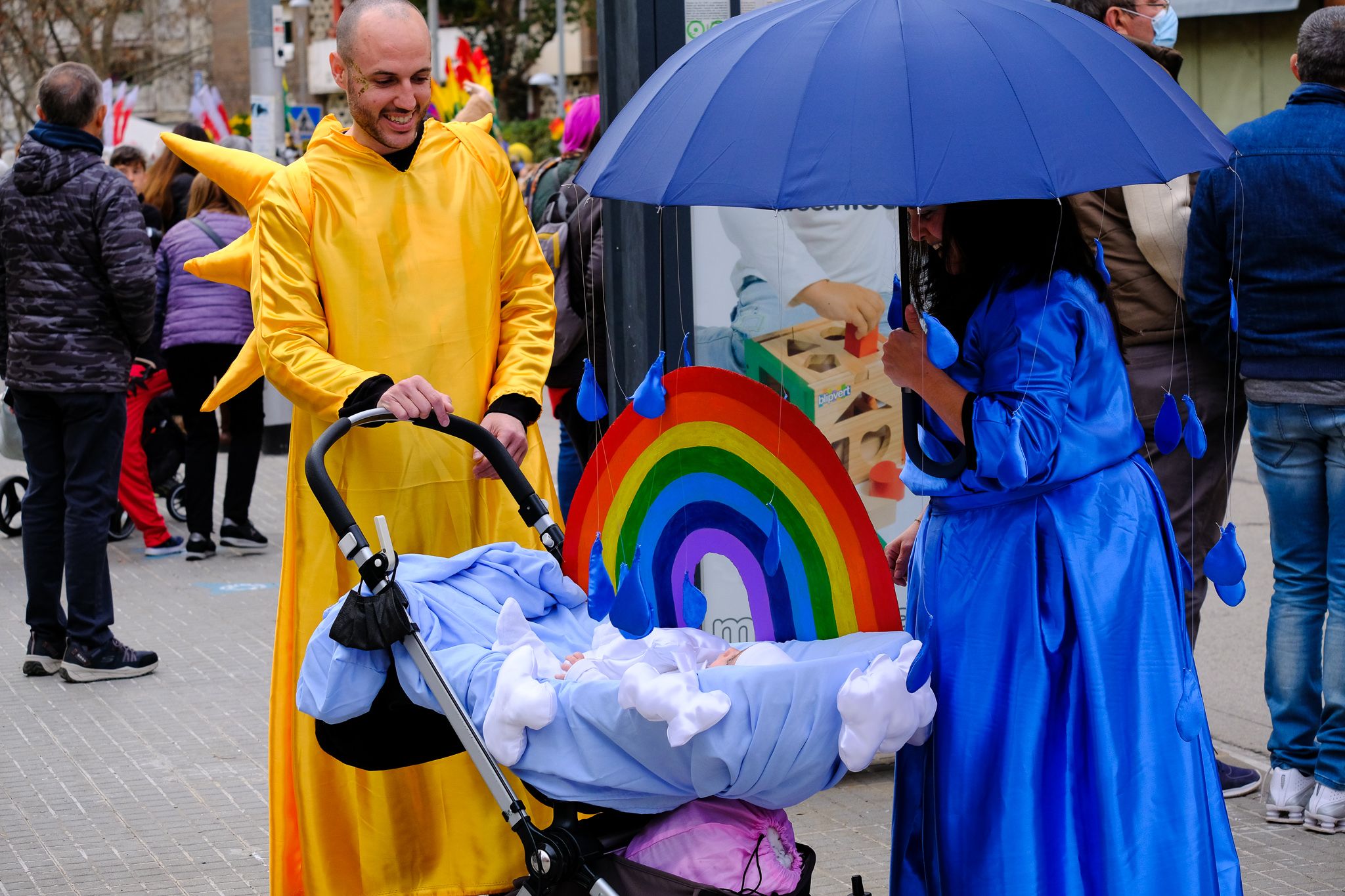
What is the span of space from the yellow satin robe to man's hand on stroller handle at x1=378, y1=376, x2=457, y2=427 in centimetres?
36

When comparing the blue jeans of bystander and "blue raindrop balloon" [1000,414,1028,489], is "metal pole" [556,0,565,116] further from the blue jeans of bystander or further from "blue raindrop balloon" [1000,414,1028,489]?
"blue raindrop balloon" [1000,414,1028,489]

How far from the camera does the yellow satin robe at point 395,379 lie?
373 centimetres

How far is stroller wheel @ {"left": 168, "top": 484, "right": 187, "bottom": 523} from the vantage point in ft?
32.4

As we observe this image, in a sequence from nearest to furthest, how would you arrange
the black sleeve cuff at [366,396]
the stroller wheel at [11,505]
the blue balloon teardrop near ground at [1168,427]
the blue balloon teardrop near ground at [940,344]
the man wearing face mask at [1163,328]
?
1. the blue balloon teardrop near ground at [940,344]
2. the blue balloon teardrop near ground at [1168,427]
3. the black sleeve cuff at [366,396]
4. the man wearing face mask at [1163,328]
5. the stroller wheel at [11,505]

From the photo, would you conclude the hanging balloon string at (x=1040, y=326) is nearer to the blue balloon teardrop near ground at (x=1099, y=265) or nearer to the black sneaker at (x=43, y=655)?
the blue balloon teardrop near ground at (x=1099, y=265)

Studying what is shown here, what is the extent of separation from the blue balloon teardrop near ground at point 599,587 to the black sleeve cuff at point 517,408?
2.98ft

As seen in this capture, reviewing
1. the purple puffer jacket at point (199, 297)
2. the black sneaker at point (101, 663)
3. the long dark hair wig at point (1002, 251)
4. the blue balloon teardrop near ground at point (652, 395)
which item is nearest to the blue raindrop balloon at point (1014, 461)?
the long dark hair wig at point (1002, 251)

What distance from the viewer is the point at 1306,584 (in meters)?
4.63

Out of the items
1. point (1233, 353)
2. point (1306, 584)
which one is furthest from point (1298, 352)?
point (1306, 584)

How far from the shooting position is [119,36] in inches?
1833

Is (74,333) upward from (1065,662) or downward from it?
upward

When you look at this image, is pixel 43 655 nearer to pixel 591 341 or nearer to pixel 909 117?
pixel 591 341

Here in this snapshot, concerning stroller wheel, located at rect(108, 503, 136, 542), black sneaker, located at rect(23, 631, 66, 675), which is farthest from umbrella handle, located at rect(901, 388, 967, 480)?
stroller wheel, located at rect(108, 503, 136, 542)

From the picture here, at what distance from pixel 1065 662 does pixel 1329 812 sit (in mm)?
1991
